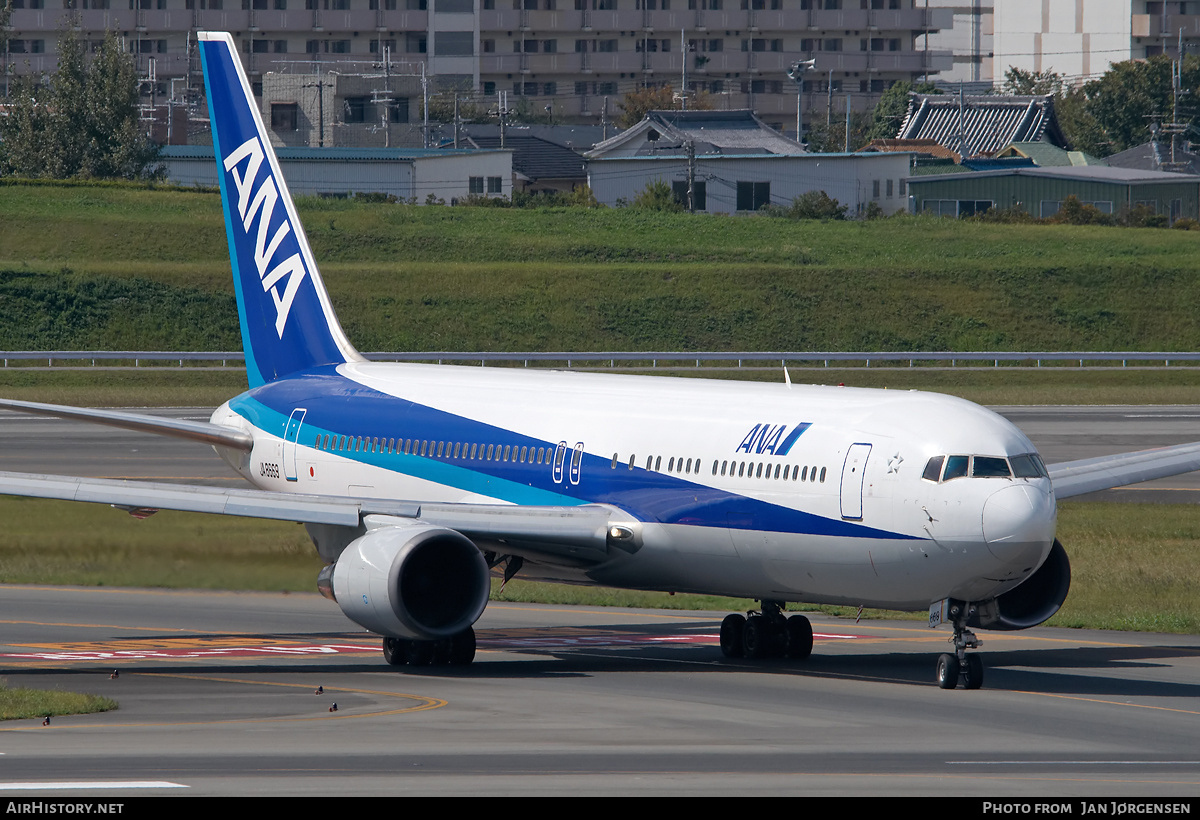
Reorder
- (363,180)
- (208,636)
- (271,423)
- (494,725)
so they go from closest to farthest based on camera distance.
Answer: (494,725)
(208,636)
(271,423)
(363,180)

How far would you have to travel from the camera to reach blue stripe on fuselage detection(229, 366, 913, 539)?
26.5 m

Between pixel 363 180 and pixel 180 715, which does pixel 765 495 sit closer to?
pixel 180 715

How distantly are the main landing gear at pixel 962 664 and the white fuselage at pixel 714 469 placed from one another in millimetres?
680

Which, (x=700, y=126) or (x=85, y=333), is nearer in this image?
(x=85, y=333)

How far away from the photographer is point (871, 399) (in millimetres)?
26734

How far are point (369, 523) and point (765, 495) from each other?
6396mm

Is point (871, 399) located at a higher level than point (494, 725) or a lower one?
higher

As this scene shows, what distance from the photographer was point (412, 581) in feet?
91.1

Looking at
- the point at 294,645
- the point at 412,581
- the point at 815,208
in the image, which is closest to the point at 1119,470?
the point at 412,581

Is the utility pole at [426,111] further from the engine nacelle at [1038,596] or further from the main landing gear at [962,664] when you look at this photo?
the main landing gear at [962,664]

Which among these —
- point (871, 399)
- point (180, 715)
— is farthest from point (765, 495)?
point (180, 715)

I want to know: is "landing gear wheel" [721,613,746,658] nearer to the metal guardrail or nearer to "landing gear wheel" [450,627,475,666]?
"landing gear wheel" [450,627,475,666]

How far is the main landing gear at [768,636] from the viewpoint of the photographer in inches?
1149

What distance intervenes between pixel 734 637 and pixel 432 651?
196 inches
